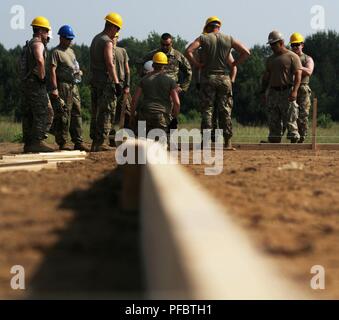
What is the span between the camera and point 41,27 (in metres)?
11.5

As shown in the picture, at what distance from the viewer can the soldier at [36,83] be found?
11422mm

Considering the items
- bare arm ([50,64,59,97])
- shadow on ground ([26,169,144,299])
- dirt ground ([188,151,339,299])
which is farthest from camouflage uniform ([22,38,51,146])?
shadow on ground ([26,169,144,299])

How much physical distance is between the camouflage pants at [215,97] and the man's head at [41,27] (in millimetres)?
2806

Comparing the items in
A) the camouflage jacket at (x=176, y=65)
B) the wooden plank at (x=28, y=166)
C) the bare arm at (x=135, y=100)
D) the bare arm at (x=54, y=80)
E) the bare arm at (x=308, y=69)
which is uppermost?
the bare arm at (x=308, y=69)

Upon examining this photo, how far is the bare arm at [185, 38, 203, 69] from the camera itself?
1258 cm

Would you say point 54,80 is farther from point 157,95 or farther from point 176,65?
point 176,65

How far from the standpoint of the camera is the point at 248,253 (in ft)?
8.99

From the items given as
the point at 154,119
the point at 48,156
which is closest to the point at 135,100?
the point at 154,119

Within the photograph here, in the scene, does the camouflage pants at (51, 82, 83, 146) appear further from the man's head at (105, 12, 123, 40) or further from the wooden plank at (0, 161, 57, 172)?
the wooden plank at (0, 161, 57, 172)

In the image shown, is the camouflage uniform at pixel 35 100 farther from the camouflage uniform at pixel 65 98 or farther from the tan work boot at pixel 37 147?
the camouflage uniform at pixel 65 98

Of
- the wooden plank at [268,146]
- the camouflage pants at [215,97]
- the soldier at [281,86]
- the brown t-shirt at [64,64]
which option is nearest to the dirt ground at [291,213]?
the camouflage pants at [215,97]

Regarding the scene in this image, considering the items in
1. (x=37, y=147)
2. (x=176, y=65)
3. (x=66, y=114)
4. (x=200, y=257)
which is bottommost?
(x=200, y=257)

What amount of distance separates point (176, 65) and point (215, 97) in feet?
3.41
